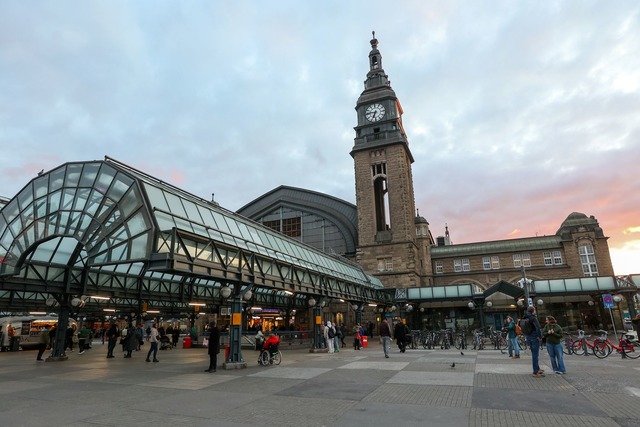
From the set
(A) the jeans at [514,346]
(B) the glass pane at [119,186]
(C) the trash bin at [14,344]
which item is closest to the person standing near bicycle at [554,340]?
(A) the jeans at [514,346]

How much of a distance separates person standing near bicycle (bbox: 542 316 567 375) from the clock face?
169 ft

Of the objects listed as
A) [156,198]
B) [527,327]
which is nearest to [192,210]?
[156,198]

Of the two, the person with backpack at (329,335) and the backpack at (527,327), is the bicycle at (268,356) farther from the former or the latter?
the backpack at (527,327)

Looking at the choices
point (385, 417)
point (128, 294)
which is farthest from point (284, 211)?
point (385, 417)

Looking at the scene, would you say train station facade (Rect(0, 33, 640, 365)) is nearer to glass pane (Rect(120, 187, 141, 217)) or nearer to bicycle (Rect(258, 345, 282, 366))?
glass pane (Rect(120, 187, 141, 217))

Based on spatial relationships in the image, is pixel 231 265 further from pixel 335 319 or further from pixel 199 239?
pixel 335 319

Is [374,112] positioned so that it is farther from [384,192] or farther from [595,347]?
[595,347]

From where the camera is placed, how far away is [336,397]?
9.98m

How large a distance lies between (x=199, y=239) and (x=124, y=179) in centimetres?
427

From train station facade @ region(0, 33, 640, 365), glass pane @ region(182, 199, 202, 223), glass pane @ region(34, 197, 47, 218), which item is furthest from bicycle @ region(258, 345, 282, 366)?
glass pane @ region(34, 197, 47, 218)

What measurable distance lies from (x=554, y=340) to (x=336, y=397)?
295 inches

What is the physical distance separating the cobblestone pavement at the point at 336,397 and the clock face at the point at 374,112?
49.8 m

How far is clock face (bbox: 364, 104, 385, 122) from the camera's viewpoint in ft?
200

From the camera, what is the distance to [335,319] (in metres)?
52.7
